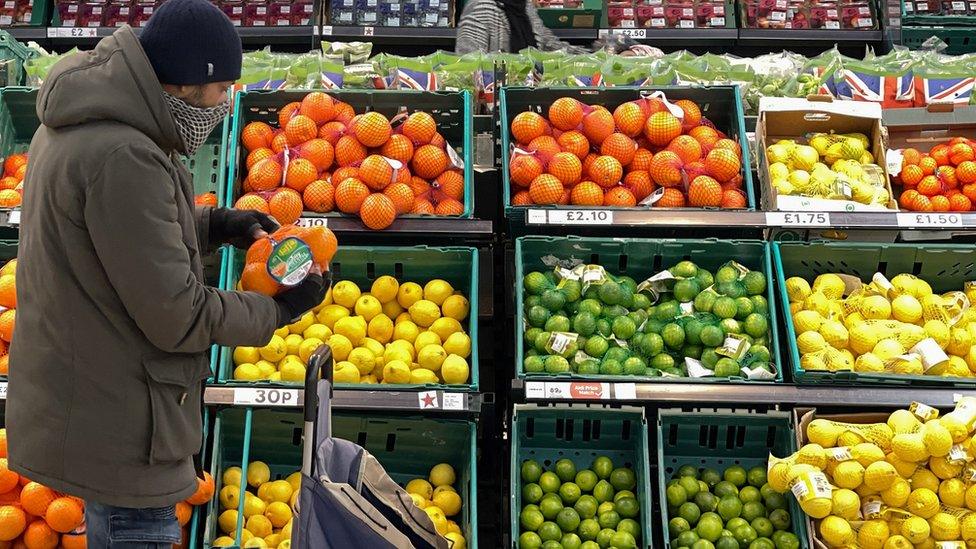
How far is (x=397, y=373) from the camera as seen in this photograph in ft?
10.8

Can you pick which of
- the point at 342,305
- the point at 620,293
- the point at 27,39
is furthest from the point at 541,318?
the point at 27,39

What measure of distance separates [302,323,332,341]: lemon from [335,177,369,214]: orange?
44 centimetres

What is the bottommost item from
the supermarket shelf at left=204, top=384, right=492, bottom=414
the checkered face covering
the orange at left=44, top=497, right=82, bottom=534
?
the orange at left=44, top=497, right=82, bottom=534

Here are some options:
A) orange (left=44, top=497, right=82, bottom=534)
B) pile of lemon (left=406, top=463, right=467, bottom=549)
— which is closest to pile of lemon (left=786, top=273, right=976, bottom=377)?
pile of lemon (left=406, top=463, right=467, bottom=549)

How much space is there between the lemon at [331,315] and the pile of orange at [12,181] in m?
1.14

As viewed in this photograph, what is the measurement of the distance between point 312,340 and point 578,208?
1.06 metres

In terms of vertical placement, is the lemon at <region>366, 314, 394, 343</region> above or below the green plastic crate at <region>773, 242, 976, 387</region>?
below

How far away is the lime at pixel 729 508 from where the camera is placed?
3.20 metres

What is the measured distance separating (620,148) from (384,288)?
1092 mm

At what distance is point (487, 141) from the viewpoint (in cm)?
431

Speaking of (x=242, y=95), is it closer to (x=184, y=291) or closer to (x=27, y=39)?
(x=184, y=291)

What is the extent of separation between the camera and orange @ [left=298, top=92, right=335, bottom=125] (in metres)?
3.88

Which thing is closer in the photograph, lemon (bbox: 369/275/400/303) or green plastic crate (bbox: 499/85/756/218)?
lemon (bbox: 369/275/400/303)

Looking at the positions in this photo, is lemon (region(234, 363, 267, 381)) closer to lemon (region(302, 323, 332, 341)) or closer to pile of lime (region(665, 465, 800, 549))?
lemon (region(302, 323, 332, 341))
